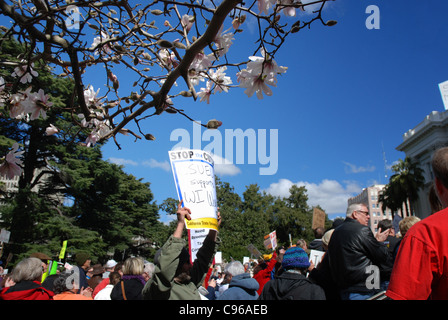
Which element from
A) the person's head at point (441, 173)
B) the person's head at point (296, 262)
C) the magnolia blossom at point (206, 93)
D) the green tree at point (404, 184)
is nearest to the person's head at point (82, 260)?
the person's head at point (296, 262)

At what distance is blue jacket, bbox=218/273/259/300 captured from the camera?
3564 millimetres

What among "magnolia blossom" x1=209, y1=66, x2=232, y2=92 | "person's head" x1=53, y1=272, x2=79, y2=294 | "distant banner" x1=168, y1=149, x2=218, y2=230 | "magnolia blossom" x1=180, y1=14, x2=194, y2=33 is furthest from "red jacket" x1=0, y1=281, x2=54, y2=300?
"magnolia blossom" x1=180, y1=14, x2=194, y2=33

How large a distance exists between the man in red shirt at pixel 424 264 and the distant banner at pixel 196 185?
1693 mm

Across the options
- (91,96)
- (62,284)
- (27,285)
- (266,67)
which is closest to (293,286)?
(266,67)

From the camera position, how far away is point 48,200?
21328 millimetres

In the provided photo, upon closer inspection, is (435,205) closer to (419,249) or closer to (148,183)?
(419,249)

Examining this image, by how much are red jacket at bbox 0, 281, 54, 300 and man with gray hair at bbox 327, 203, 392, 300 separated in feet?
8.62

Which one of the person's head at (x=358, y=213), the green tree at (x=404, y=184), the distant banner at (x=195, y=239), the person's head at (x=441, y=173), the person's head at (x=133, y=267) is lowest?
the person's head at (x=133, y=267)

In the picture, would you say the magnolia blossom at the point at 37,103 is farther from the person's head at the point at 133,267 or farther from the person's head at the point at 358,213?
the person's head at the point at 358,213

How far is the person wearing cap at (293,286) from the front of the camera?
2512mm

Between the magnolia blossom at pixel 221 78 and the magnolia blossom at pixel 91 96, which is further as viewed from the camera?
the magnolia blossom at pixel 91 96

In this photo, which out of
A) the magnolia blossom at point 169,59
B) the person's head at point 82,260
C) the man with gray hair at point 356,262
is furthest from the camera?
the person's head at point 82,260
